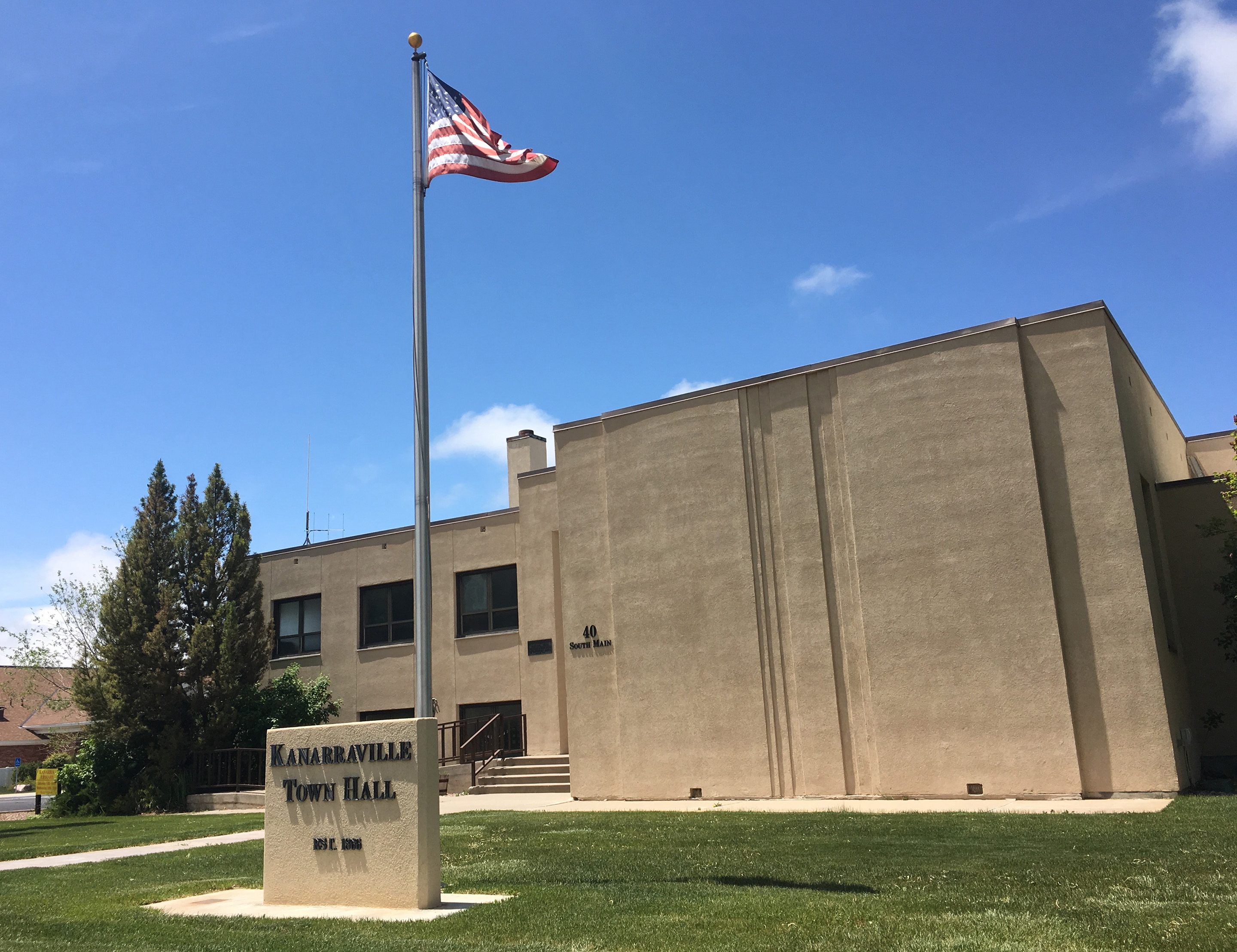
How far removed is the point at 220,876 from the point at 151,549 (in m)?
14.3

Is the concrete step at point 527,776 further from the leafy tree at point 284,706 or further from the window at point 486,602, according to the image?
the leafy tree at point 284,706

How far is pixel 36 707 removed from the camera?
49281 mm

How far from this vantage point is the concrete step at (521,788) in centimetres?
2209

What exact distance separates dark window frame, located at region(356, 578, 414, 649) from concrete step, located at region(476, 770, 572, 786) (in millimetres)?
5512

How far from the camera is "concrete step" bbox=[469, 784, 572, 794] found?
22.1 metres

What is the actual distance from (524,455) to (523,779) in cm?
1044

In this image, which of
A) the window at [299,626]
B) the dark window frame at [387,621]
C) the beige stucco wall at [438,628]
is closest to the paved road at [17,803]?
the window at [299,626]

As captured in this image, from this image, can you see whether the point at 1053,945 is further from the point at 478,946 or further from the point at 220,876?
the point at 220,876

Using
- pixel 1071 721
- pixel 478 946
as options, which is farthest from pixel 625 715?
pixel 478 946

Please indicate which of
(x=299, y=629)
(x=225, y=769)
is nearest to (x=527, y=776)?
(x=225, y=769)

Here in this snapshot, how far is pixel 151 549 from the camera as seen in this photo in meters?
24.3

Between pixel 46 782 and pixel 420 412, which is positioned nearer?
pixel 420 412

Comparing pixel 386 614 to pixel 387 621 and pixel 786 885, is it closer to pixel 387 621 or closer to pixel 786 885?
pixel 387 621

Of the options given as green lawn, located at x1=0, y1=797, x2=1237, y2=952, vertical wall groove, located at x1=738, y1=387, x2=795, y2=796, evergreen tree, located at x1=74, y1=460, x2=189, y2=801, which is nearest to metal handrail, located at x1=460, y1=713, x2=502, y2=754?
evergreen tree, located at x1=74, y1=460, x2=189, y2=801
